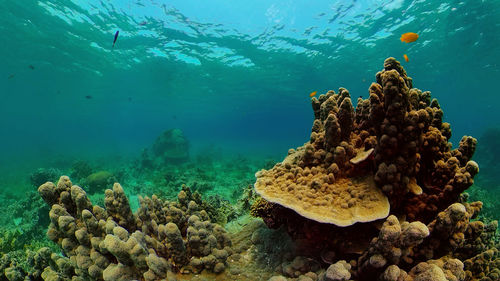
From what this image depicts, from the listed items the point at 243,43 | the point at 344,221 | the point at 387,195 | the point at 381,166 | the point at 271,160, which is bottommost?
the point at 271,160

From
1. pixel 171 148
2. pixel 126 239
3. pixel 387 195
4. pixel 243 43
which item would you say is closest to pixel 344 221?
pixel 387 195

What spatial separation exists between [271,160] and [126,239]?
45.2ft

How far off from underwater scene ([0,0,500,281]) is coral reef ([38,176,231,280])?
0.02 metres

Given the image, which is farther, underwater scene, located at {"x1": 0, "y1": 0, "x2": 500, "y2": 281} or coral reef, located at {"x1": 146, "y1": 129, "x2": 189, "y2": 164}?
coral reef, located at {"x1": 146, "y1": 129, "x2": 189, "y2": 164}

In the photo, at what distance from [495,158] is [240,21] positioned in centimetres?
2549

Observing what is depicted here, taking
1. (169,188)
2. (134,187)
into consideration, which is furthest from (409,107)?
(134,187)

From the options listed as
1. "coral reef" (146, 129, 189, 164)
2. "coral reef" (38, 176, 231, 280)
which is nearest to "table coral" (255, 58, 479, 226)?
"coral reef" (38, 176, 231, 280)

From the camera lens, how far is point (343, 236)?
2502 millimetres

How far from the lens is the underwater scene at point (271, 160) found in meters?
2.33

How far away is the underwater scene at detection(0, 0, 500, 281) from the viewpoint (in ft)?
7.63

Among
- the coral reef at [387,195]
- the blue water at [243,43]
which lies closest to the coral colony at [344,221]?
the coral reef at [387,195]

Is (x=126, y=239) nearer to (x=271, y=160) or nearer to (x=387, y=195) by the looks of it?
(x=387, y=195)

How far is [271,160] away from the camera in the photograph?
52.5 feet

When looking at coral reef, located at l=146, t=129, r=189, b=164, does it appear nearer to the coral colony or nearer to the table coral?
the coral colony
